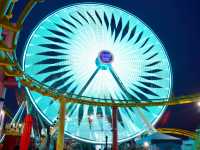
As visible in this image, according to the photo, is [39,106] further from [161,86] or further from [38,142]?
[161,86]

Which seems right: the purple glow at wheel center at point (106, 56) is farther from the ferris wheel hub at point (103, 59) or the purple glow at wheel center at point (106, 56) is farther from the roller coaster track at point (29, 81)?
the roller coaster track at point (29, 81)

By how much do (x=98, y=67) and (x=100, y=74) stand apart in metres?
0.95

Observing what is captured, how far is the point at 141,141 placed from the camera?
132ft

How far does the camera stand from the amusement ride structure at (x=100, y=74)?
28.1m

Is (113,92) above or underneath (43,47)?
underneath

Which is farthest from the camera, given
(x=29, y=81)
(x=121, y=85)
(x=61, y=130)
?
(x=121, y=85)

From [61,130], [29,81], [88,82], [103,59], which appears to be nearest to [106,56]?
[103,59]

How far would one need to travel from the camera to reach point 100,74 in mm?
32844

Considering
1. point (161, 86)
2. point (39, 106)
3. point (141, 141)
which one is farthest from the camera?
point (141, 141)

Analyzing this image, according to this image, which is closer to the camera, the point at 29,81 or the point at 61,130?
the point at 29,81

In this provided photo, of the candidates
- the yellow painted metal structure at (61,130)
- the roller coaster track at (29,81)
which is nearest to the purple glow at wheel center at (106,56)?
the roller coaster track at (29,81)

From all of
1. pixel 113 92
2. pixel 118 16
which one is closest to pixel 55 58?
pixel 113 92

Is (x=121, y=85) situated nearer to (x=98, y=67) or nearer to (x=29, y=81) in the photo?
(x=98, y=67)

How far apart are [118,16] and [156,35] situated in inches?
215
